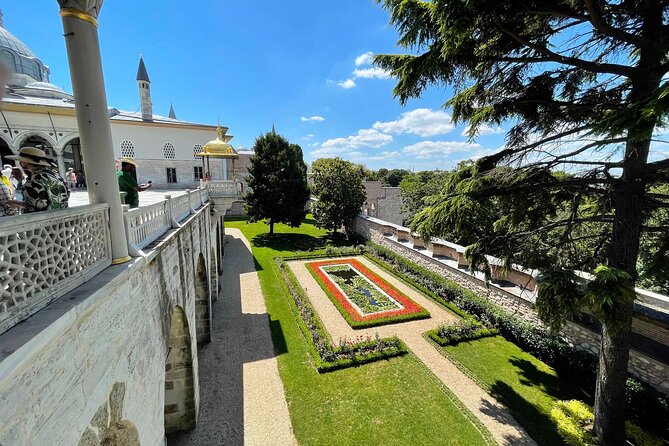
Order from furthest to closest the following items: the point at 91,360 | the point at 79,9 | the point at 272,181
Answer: the point at 272,181
the point at 79,9
the point at 91,360

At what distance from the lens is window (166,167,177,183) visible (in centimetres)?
2175

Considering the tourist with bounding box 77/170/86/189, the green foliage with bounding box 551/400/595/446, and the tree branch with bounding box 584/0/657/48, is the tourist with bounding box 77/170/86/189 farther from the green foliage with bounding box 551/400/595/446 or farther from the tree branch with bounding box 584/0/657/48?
the green foliage with bounding box 551/400/595/446

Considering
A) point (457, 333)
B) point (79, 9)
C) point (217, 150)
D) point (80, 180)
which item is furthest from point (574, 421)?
point (80, 180)

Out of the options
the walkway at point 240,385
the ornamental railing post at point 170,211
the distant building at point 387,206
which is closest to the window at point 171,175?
the walkway at point 240,385

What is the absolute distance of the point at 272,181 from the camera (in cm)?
2394

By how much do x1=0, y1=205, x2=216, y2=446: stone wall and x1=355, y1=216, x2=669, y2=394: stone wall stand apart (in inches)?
305

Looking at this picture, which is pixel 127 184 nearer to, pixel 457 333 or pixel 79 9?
pixel 79 9

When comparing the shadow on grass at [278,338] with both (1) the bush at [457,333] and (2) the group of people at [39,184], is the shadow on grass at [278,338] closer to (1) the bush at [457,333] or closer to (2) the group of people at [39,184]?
(1) the bush at [457,333]

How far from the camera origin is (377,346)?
1039 centimetres

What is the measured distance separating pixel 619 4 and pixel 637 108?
3.79m

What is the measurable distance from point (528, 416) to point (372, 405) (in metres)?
4.04

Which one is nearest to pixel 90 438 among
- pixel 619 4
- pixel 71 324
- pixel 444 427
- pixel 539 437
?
pixel 71 324

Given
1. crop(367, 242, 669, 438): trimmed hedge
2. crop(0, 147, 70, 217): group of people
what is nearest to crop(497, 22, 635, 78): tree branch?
crop(367, 242, 669, 438): trimmed hedge

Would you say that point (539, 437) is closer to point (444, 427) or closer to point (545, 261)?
point (444, 427)
